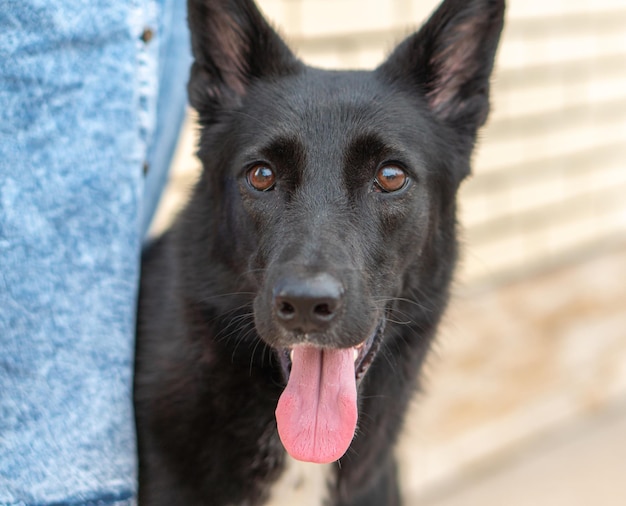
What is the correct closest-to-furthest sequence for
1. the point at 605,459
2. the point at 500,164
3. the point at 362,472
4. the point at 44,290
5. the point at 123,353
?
the point at 44,290
the point at 123,353
the point at 362,472
the point at 605,459
the point at 500,164

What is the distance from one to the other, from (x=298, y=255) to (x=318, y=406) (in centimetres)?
35

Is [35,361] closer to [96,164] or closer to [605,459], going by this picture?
[96,164]

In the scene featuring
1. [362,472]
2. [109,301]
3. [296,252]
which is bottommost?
[362,472]

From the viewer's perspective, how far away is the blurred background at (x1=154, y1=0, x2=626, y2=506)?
12.3ft

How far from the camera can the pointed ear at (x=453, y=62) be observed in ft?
6.84

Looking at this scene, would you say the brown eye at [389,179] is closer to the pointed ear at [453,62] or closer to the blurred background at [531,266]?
the pointed ear at [453,62]

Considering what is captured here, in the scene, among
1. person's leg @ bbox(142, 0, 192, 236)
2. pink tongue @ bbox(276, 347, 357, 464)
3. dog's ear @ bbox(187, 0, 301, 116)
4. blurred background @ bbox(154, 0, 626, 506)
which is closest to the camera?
pink tongue @ bbox(276, 347, 357, 464)

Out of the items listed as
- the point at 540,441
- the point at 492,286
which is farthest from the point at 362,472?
the point at 492,286

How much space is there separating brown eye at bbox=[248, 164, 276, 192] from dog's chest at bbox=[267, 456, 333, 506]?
720 millimetres

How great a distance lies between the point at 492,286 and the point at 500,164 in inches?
32.3

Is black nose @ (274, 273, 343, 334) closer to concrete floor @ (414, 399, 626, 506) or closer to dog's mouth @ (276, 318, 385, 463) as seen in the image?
dog's mouth @ (276, 318, 385, 463)

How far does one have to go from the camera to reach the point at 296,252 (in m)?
1.78

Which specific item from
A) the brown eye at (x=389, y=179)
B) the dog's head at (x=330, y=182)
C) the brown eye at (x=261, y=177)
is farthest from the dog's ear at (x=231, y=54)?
the brown eye at (x=389, y=179)

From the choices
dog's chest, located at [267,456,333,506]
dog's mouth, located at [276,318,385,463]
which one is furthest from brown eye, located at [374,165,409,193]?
dog's chest, located at [267,456,333,506]
